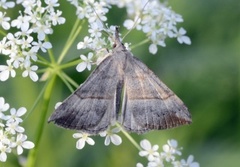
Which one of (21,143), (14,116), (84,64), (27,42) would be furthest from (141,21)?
(21,143)

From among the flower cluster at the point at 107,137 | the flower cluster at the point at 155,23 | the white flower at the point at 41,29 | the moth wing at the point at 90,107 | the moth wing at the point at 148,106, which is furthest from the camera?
the flower cluster at the point at 155,23

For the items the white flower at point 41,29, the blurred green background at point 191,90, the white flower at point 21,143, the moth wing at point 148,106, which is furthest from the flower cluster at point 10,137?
the blurred green background at point 191,90

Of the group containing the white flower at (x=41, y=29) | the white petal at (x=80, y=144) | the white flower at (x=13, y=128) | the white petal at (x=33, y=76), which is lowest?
the white petal at (x=80, y=144)

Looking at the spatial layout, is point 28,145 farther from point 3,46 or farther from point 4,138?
point 3,46

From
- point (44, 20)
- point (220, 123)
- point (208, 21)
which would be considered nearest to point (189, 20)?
point (208, 21)

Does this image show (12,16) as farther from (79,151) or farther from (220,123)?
(220,123)

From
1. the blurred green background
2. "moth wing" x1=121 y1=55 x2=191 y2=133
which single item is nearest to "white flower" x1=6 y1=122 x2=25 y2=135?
"moth wing" x1=121 y1=55 x2=191 y2=133

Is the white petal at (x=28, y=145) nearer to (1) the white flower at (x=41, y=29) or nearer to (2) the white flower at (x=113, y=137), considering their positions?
(2) the white flower at (x=113, y=137)
